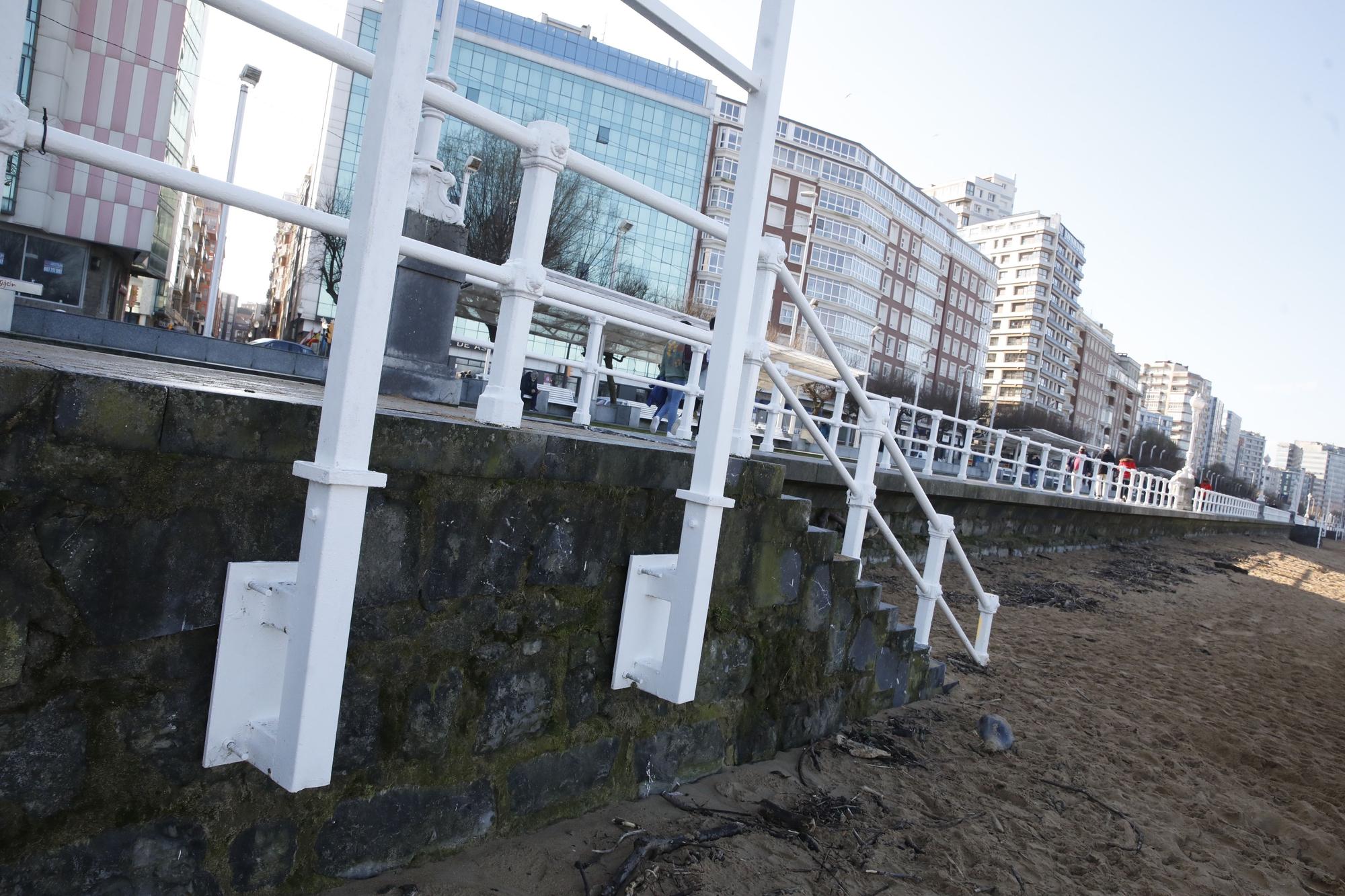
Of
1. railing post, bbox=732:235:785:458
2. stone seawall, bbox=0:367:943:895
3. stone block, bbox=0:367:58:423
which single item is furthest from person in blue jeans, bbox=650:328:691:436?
stone block, bbox=0:367:58:423

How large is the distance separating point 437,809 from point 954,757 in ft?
10.0

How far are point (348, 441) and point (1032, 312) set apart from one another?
11289 cm

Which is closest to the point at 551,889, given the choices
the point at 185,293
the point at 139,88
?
the point at 139,88

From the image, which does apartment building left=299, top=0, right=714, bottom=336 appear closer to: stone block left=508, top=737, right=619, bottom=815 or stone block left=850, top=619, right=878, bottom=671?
stone block left=850, top=619, right=878, bottom=671

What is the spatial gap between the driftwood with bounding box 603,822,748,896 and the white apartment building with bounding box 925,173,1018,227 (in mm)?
130121

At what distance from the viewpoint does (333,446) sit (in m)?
2.00

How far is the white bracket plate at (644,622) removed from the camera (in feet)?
11.0

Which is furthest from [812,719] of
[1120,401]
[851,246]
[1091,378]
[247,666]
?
[1120,401]

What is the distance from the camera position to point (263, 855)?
2.41 m

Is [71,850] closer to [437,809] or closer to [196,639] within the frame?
[196,639]

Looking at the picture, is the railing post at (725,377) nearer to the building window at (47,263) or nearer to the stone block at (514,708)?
the stone block at (514,708)

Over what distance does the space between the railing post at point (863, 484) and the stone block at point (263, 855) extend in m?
3.15

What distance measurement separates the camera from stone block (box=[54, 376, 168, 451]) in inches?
75.7

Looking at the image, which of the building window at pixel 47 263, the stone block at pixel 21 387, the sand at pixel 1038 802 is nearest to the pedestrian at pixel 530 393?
the sand at pixel 1038 802
